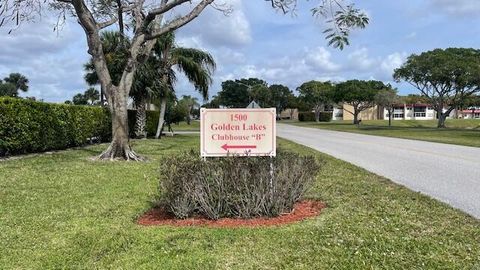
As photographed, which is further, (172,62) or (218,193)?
(172,62)

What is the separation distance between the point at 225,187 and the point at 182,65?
24519 mm

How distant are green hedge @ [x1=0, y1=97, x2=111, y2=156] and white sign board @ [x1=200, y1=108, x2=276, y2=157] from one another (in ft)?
28.7

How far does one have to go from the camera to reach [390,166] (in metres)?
14.5

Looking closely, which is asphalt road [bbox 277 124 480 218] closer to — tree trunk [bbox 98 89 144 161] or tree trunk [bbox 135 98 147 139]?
tree trunk [bbox 98 89 144 161]

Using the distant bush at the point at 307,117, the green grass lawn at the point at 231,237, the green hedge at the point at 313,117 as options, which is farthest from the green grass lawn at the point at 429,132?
the distant bush at the point at 307,117

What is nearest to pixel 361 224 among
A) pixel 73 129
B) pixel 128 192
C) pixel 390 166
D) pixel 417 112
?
pixel 128 192

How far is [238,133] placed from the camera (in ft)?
24.5

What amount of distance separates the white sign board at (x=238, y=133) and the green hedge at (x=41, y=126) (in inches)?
345

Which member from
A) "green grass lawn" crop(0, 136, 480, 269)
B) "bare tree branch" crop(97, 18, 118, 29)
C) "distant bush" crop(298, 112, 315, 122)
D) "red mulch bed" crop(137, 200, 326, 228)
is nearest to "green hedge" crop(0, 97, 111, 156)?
"bare tree branch" crop(97, 18, 118, 29)

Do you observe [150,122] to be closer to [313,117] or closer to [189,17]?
[189,17]

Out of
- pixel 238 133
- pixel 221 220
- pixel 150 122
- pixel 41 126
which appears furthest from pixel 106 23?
pixel 150 122

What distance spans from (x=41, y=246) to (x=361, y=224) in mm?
3753

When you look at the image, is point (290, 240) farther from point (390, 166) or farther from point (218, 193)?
point (390, 166)

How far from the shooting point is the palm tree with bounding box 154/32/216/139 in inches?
1169
